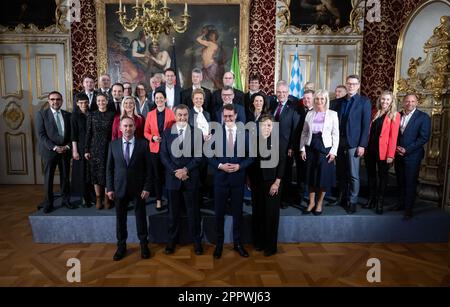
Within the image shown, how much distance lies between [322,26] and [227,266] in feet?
17.6

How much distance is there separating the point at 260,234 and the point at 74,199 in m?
2.69

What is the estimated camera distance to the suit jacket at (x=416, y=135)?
4195 mm

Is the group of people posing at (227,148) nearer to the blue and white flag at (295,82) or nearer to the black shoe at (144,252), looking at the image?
the black shoe at (144,252)

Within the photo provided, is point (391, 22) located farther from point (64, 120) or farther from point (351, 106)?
point (64, 120)

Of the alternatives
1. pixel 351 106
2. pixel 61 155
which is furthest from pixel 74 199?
pixel 351 106

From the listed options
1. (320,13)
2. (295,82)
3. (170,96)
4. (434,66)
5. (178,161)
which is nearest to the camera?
(178,161)

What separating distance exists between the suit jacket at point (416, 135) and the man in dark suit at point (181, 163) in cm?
256

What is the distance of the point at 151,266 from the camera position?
3.54 m

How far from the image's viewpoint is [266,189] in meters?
3.67

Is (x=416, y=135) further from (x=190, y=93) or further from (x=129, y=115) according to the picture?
(x=129, y=115)

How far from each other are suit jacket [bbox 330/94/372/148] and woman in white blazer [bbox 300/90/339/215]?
0.30 m

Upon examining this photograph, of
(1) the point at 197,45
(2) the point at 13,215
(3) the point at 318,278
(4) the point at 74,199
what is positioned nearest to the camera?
(3) the point at 318,278

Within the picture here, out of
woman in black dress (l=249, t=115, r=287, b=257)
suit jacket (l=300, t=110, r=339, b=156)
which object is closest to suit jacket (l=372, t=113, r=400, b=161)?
suit jacket (l=300, t=110, r=339, b=156)

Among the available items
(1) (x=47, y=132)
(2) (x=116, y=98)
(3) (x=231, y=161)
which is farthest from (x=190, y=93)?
(1) (x=47, y=132)
